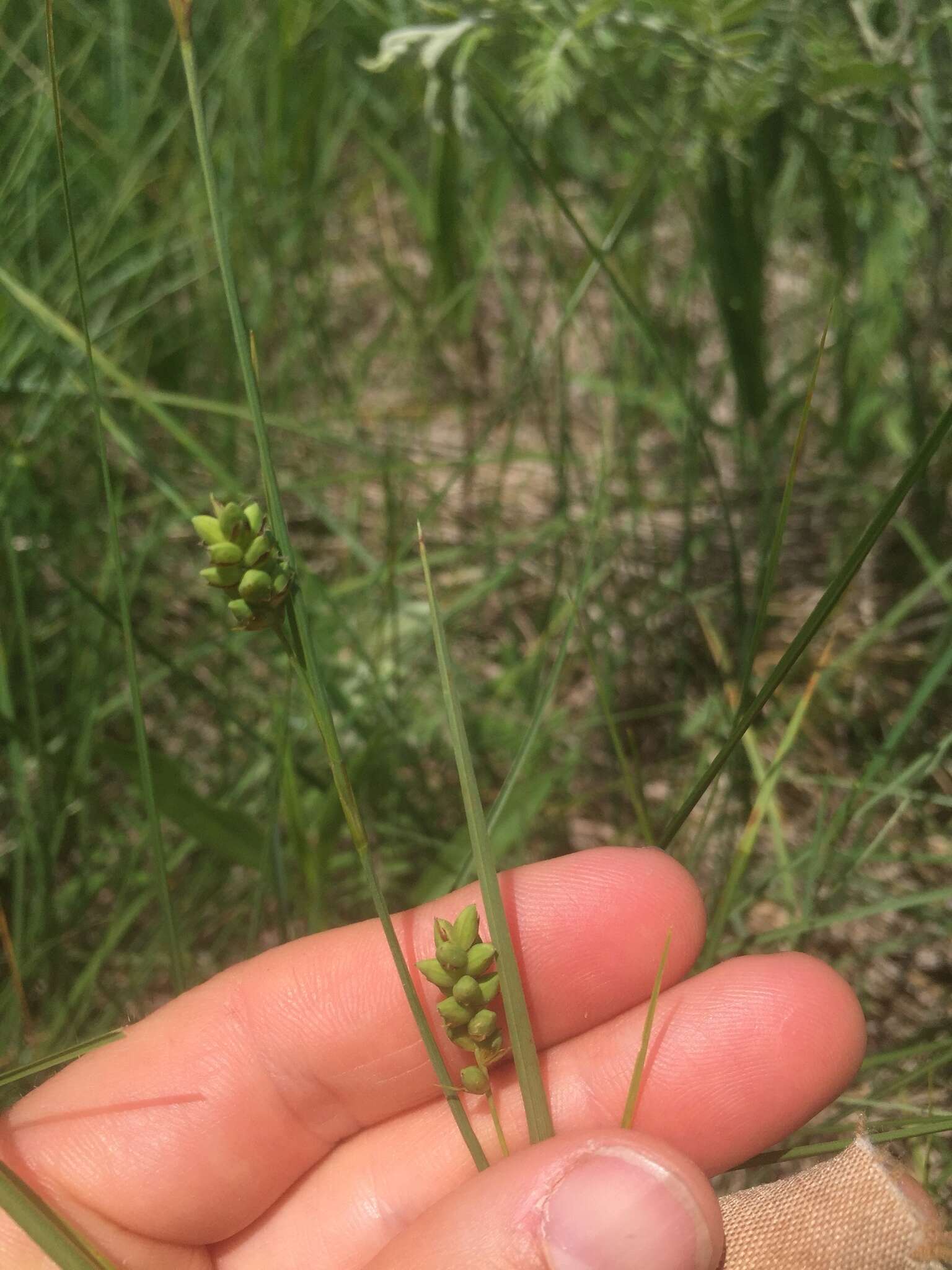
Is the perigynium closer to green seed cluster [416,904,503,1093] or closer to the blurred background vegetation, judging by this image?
green seed cluster [416,904,503,1093]

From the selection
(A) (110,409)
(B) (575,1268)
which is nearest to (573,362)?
(A) (110,409)

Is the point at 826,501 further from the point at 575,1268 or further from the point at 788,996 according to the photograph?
the point at 575,1268

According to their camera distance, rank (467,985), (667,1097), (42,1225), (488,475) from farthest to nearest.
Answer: (488,475)
(667,1097)
(467,985)
(42,1225)

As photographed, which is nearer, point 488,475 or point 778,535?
point 778,535

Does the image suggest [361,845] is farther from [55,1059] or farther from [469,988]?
[55,1059]

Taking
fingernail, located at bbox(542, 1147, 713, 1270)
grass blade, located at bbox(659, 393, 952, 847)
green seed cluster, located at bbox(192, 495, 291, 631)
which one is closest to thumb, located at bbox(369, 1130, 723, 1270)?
fingernail, located at bbox(542, 1147, 713, 1270)

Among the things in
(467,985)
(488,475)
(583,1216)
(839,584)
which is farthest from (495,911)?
Result: (488,475)

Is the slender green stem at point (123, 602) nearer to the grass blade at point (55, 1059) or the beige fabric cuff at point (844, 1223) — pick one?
the grass blade at point (55, 1059)
